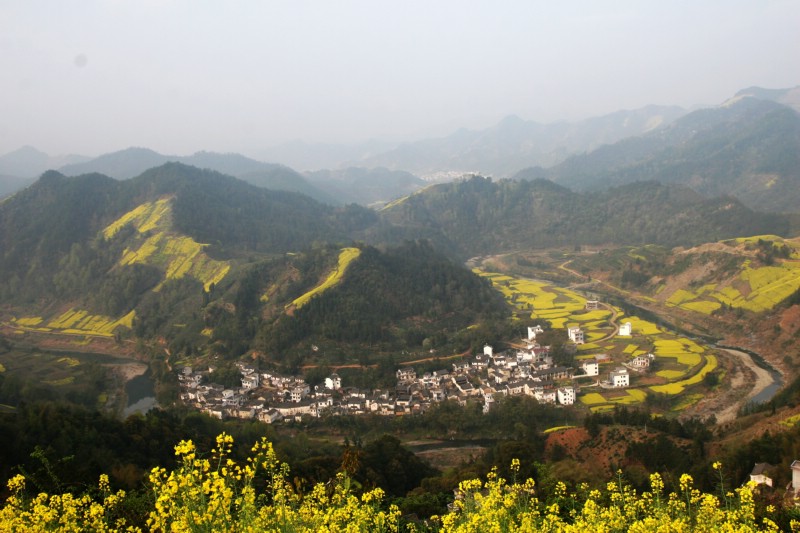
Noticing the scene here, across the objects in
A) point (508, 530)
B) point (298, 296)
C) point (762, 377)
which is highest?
point (508, 530)

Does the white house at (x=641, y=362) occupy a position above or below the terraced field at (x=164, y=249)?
below

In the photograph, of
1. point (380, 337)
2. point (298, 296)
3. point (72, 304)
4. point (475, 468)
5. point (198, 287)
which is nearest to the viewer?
point (475, 468)

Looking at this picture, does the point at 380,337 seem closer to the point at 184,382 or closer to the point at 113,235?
the point at 184,382

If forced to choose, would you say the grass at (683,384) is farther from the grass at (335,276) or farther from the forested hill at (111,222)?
the forested hill at (111,222)

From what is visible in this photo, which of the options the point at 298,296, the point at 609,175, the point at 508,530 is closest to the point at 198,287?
the point at 298,296

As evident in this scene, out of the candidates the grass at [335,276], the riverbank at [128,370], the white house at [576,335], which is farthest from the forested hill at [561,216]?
the riverbank at [128,370]

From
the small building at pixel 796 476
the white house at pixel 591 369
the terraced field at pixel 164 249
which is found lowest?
the white house at pixel 591 369

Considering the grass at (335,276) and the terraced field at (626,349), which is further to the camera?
the grass at (335,276)
